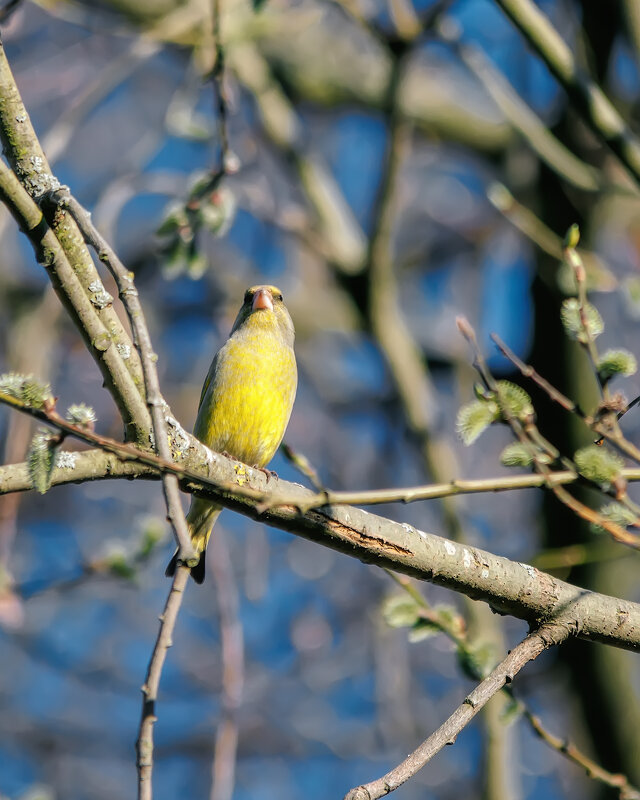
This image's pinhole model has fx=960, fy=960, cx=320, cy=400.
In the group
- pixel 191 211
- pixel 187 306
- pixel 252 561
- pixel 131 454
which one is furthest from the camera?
pixel 187 306

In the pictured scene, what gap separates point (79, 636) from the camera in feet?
34.0

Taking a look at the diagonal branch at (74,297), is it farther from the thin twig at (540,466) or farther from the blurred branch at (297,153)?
the blurred branch at (297,153)

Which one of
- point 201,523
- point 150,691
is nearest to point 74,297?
point 150,691

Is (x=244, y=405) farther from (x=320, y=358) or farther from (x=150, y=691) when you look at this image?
(x=320, y=358)

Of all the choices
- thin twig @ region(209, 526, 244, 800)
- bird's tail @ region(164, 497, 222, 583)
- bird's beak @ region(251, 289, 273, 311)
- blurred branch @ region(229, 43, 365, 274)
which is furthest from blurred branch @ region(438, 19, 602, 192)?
thin twig @ region(209, 526, 244, 800)

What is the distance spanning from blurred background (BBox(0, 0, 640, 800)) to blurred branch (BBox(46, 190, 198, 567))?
5.40 feet

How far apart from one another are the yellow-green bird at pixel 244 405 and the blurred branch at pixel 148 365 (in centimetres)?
235

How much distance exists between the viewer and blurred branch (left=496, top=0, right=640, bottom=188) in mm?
4324

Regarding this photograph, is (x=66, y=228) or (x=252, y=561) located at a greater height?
(x=252, y=561)

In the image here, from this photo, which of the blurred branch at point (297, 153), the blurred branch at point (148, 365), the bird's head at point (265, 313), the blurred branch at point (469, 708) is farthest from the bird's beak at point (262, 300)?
the blurred branch at point (469, 708)

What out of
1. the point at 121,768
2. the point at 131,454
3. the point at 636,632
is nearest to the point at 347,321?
the point at 121,768

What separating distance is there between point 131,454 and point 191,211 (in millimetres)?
2323

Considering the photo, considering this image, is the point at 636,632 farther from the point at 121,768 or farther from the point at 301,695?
the point at 121,768

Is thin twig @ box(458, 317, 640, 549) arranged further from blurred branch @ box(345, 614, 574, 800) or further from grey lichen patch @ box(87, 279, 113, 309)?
grey lichen patch @ box(87, 279, 113, 309)
